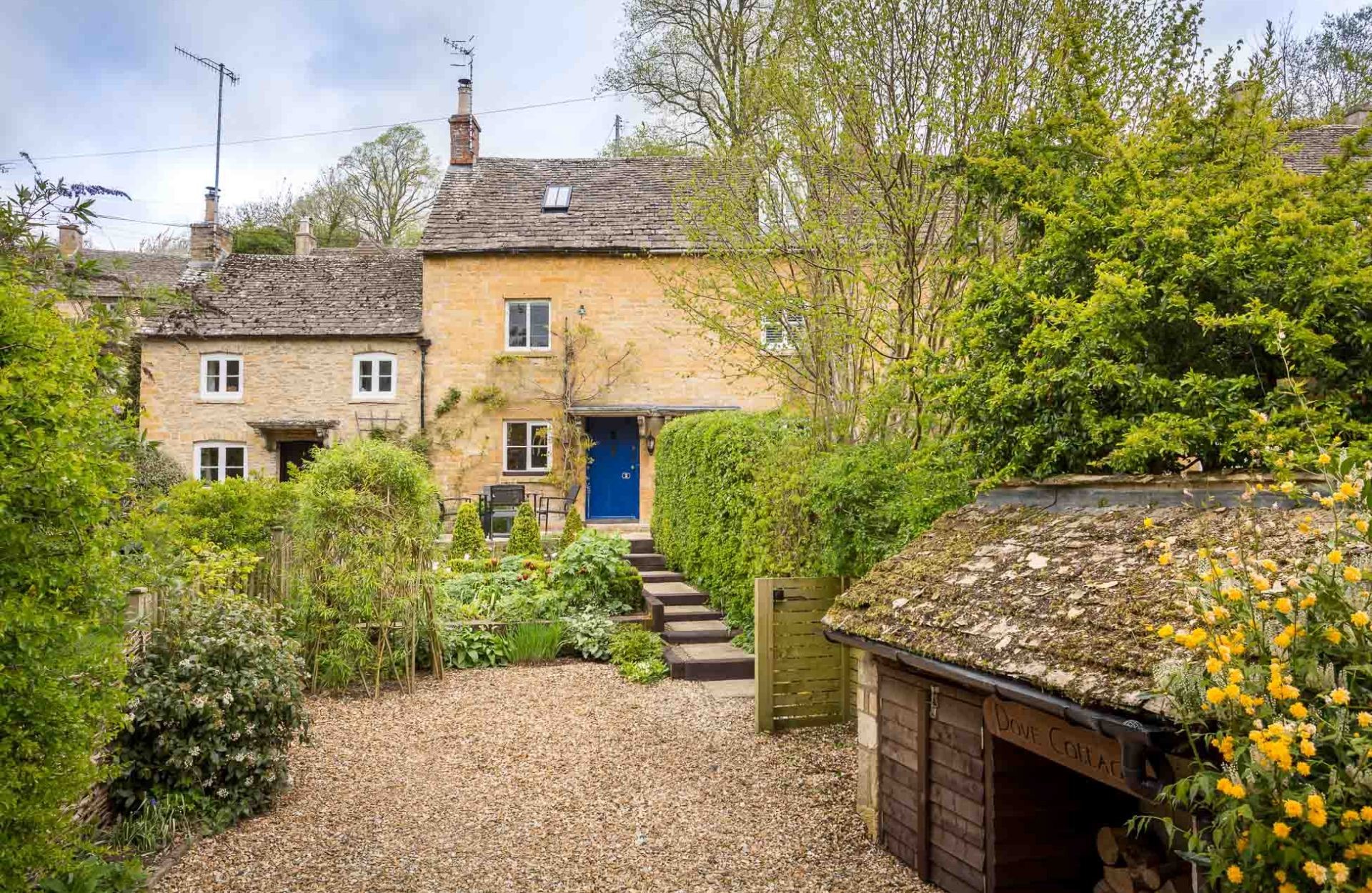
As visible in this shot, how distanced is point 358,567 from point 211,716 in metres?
3.96

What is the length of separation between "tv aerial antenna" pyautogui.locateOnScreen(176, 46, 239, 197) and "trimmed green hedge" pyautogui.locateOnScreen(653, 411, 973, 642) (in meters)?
20.9

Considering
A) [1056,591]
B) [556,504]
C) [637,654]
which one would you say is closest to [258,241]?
[556,504]

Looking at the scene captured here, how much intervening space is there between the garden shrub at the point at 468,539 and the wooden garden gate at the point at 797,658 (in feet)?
26.0

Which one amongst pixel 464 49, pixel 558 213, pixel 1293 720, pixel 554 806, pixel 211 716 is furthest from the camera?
pixel 464 49

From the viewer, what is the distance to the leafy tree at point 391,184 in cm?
3469

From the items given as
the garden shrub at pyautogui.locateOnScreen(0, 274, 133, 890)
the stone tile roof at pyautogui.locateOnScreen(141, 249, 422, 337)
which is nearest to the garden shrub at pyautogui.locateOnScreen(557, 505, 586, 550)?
the stone tile roof at pyautogui.locateOnScreen(141, 249, 422, 337)

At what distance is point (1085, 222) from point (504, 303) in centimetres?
1722

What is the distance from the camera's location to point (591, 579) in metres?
12.8

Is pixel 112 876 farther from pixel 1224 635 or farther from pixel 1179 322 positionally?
pixel 1179 322

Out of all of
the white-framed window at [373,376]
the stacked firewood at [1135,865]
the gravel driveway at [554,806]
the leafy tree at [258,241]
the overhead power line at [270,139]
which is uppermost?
the overhead power line at [270,139]

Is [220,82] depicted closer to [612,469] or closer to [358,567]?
[612,469]

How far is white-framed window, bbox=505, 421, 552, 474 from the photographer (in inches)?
842

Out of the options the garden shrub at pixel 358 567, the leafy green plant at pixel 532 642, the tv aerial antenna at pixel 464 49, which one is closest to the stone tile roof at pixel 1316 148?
the leafy green plant at pixel 532 642

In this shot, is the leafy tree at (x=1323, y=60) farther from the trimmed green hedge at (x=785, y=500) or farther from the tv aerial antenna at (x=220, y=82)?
the tv aerial antenna at (x=220, y=82)
